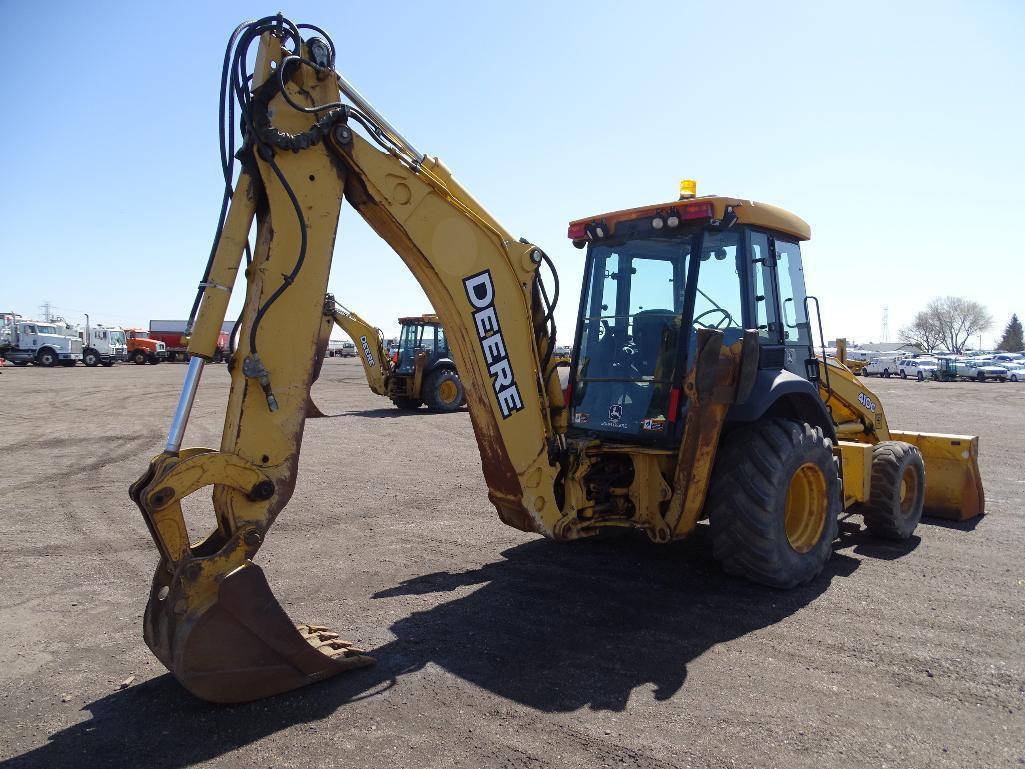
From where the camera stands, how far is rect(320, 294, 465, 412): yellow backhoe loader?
60.2 ft

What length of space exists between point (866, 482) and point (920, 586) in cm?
116

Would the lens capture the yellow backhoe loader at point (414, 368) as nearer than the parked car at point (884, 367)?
Yes

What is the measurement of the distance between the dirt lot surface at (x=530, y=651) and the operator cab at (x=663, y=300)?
130 cm

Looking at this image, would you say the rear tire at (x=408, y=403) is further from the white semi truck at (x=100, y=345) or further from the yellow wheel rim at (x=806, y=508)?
the white semi truck at (x=100, y=345)

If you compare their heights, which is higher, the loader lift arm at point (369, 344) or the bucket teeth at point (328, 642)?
the loader lift arm at point (369, 344)

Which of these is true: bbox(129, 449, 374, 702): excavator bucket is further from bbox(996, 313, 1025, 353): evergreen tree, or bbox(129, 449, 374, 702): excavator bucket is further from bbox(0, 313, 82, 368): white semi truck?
bbox(996, 313, 1025, 353): evergreen tree

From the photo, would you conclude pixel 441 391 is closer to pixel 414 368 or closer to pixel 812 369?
pixel 414 368

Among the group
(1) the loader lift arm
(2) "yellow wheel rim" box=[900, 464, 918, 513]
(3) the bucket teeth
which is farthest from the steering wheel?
(1) the loader lift arm

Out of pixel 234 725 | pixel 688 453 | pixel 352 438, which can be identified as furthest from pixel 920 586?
pixel 352 438

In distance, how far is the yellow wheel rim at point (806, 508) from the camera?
5.64 meters

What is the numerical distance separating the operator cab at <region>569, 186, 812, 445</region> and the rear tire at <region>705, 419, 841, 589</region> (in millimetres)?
480

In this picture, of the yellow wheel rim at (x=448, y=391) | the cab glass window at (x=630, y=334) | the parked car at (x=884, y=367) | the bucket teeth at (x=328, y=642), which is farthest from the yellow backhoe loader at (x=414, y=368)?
the parked car at (x=884, y=367)

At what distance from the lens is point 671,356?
5.31 metres

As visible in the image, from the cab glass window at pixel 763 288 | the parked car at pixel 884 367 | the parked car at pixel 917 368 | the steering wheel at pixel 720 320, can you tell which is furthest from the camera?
the parked car at pixel 884 367
